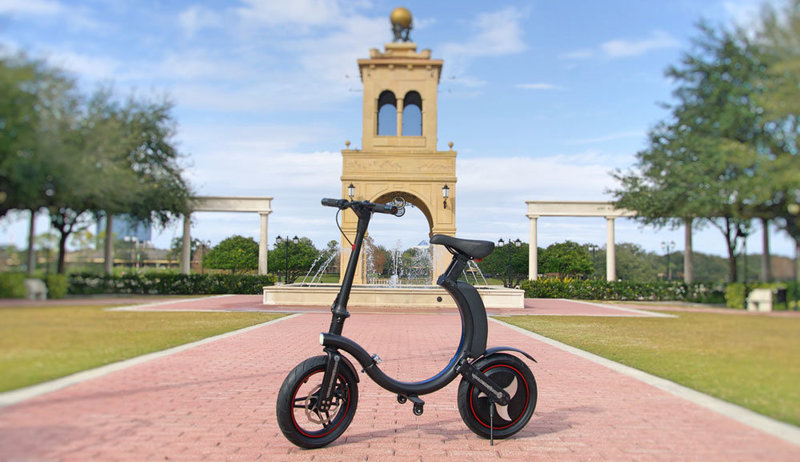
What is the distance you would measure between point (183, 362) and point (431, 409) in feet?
11.6

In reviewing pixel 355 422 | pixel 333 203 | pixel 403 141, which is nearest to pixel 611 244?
pixel 355 422

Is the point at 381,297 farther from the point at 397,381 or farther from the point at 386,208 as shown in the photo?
the point at 386,208

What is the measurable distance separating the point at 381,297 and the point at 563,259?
81.9ft

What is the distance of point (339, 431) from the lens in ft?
12.7

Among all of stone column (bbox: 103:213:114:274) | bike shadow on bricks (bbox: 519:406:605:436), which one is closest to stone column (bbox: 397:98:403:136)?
bike shadow on bricks (bbox: 519:406:605:436)

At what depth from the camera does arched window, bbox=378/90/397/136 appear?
31234 millimetres

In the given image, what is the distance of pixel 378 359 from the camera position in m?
3.77

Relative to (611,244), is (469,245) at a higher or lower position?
lower

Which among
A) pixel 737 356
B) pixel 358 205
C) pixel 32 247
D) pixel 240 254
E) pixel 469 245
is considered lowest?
pixel 737 356

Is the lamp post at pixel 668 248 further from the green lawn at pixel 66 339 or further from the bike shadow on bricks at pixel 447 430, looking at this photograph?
the bike shadow on bricks at pixel 447 430

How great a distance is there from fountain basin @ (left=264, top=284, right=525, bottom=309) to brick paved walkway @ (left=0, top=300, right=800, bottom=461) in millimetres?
11757

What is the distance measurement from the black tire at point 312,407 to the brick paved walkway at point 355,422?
130 millimetres

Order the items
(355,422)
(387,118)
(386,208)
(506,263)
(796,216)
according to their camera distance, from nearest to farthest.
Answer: (796,216), (386,208), (355,422), (387,118), (506,263)

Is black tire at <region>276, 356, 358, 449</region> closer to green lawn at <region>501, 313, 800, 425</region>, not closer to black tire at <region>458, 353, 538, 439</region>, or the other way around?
black tire at <region>458, 353, 538, 439</region>
